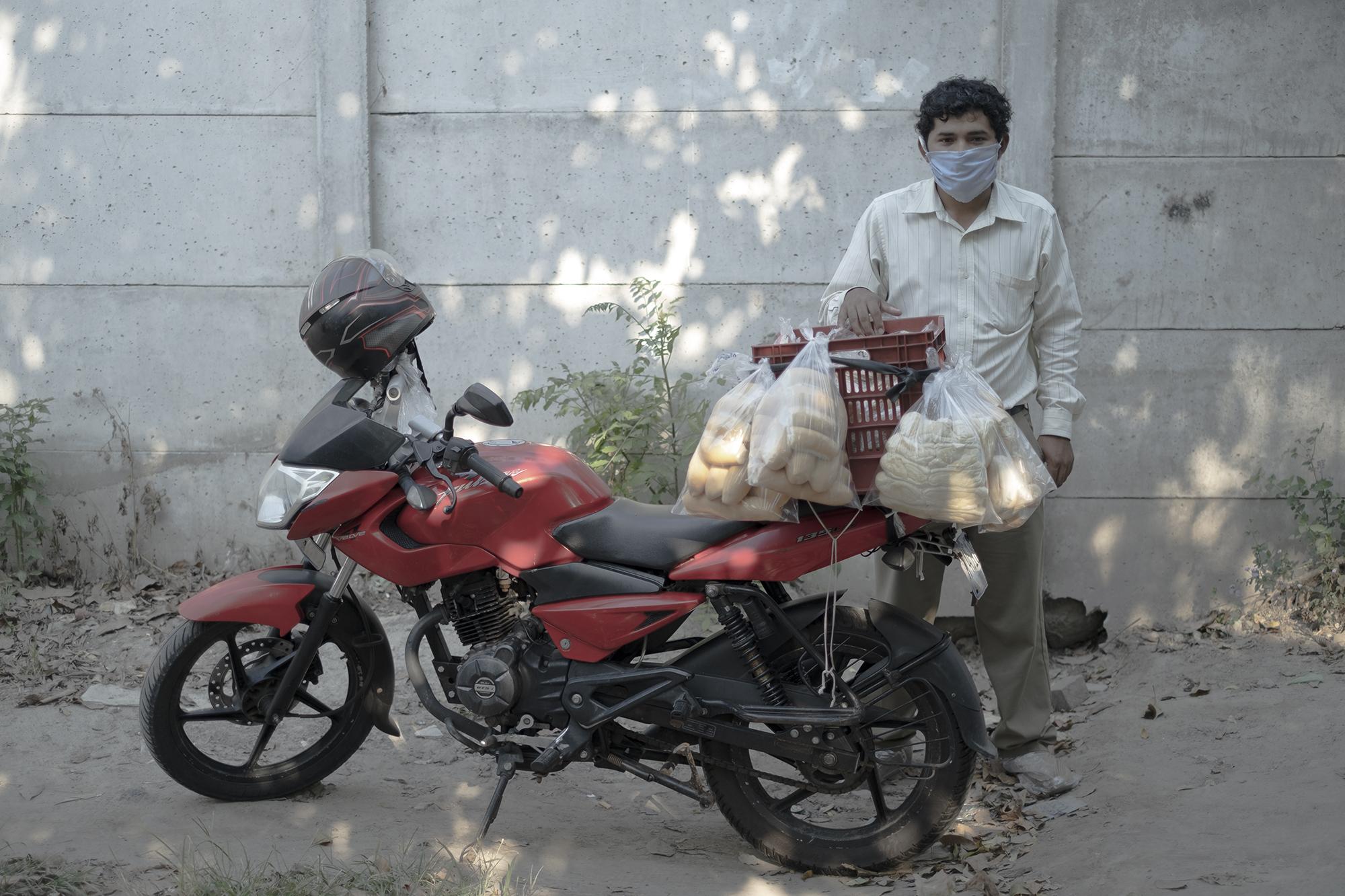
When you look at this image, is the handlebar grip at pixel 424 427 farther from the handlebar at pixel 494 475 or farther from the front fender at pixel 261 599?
the front fender at pixel 261 599

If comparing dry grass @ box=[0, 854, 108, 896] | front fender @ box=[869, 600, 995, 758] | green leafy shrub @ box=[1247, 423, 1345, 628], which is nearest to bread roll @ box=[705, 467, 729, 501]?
front fender @ box=[869, 600, 995, 758]

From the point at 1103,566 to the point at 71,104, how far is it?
5212 millimetres

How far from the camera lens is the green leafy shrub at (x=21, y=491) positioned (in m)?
5.34

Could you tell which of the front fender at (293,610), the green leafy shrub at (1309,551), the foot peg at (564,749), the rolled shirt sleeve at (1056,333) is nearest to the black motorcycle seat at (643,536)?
the foot peg at (564,749)

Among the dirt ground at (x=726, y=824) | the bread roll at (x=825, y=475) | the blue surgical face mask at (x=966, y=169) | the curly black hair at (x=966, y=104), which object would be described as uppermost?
the curly black hair at (x=966, y=104)

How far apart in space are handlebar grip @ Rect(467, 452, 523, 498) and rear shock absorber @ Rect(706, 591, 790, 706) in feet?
2.03

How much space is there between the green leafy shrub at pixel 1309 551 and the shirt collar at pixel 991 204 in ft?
7.13

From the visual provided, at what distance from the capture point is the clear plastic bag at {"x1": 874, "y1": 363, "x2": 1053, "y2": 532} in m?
2.80

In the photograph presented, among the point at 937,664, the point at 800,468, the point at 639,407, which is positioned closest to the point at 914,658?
the point at 937,664

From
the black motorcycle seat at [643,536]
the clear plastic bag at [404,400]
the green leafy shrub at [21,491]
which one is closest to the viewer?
the black motorcycle seat at [643,536]

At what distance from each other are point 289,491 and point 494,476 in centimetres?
65

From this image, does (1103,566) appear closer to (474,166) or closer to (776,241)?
(776,241)

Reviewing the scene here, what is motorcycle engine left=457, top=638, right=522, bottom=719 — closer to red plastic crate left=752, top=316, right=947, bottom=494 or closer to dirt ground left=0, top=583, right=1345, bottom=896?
dirt ground left=0, top=583, right=1345, bottom=896

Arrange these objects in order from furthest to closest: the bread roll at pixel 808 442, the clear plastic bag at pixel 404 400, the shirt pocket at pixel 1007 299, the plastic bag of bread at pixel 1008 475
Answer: the shirt pocket at pixel 1007 299
the clear plastic bag at pixel 404 400
the plastic bag of bread at pixel 1008 475
the bread roll at pixel 808 442
